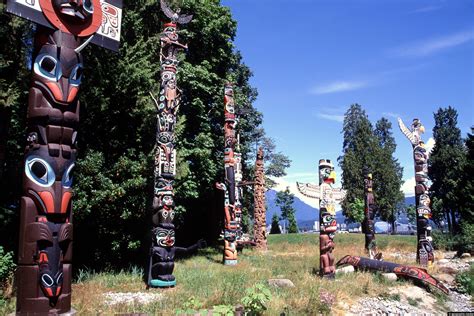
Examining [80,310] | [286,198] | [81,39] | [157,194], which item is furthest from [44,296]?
[286,198]

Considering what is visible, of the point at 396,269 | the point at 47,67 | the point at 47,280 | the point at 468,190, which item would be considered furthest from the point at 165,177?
the point at 468,190

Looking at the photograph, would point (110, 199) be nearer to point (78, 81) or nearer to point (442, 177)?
point (78, 81)

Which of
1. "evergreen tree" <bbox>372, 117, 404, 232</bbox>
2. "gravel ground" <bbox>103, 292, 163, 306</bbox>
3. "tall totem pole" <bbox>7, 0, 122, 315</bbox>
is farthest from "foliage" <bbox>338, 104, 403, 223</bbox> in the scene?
"tall totem pole" <bbox>7, 0, 122, 315</bbox>

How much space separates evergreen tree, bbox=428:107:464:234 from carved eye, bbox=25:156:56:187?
3933 centimetres

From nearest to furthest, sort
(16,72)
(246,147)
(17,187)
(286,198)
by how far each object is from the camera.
Answer: (17,187), (16,72), (246,147), (286,198)

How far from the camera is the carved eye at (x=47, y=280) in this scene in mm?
5906

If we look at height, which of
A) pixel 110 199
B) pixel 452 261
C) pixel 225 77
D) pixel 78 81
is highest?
pixel 225 77

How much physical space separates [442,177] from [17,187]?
3990cm

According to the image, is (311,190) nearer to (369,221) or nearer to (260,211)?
(369,221)

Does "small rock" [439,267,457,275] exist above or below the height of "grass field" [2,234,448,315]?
below

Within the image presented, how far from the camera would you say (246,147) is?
27.0m

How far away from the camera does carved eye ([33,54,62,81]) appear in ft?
20.9

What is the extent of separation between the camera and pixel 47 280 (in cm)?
593

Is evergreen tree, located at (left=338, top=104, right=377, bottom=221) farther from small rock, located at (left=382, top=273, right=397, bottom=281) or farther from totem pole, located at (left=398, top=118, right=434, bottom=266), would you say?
small rock, located at (left=382, top=273, right=397, bottom=281)
